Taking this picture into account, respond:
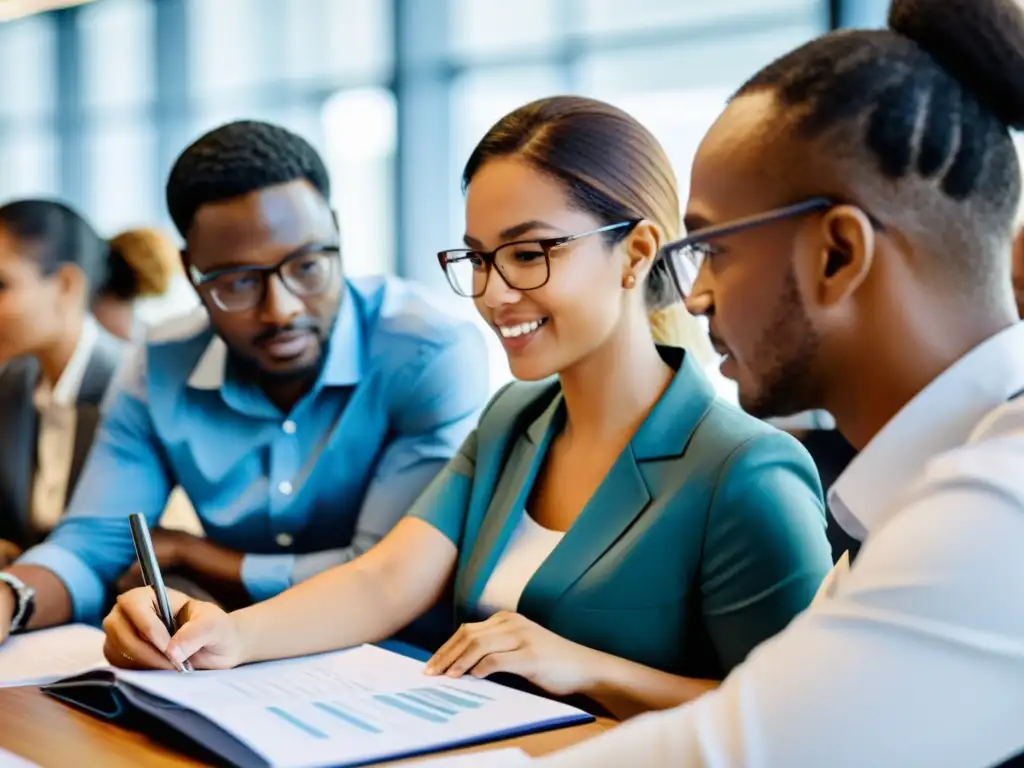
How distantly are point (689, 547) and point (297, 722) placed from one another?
1.50ft

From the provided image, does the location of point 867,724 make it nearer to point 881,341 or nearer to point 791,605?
point 881,341

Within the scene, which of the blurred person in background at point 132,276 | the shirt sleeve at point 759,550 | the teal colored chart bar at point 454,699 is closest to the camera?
the teal colored chart bar at point 454,699

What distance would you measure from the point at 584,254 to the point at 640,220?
0.08 meters

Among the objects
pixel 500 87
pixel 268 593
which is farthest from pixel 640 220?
pixel 500 87

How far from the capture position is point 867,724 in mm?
662

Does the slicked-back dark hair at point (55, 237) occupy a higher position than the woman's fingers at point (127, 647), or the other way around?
the slicked-back dark hair at point (55, 237)

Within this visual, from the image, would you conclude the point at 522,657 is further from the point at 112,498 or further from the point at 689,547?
the point at 112,498

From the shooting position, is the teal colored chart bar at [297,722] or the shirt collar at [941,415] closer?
the shirt collar at [941,415]

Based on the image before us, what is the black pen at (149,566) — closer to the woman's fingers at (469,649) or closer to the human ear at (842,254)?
the woman's fingers at (469,649)

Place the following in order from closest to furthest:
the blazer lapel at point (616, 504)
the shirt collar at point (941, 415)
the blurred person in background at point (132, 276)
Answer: the shirt collar at point (941, 415), the blazer lapel at point (616, 504), the blurred person in background at point (132, 276)

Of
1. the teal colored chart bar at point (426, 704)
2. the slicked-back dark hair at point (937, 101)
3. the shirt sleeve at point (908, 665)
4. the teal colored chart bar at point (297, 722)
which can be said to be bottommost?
the teal colored chart bar at point (426, 704)

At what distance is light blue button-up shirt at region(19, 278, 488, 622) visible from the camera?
1840 millimetres

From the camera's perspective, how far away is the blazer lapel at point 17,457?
2445 mm

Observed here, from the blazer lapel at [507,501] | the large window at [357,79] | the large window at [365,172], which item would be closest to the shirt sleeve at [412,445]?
the blazer lapel at [507,501]
